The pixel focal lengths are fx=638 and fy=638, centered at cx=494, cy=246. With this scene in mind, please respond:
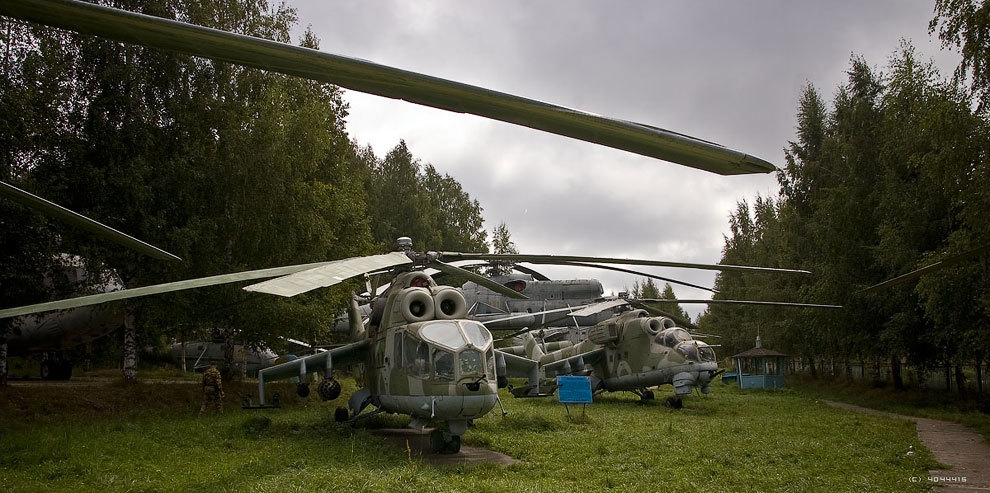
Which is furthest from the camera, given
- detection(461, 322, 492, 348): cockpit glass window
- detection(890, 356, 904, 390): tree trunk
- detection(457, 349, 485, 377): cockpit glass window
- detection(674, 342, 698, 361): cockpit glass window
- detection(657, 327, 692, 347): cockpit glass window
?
detection(890, 356, 904, 390): tree trunk

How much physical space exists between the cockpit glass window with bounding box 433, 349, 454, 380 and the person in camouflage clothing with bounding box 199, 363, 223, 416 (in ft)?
25.7

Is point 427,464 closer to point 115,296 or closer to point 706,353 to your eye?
point 115,296

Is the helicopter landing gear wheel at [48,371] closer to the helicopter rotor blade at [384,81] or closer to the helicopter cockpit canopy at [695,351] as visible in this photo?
the helicopter cockpit canopy at [695,351]


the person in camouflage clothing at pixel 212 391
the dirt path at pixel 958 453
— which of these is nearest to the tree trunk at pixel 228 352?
the person in camouflage clothing at pixel 212 391

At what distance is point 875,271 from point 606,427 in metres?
14.3

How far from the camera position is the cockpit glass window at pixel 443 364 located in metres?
10.1

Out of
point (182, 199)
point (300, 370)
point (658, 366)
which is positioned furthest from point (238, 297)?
point (658, 366)

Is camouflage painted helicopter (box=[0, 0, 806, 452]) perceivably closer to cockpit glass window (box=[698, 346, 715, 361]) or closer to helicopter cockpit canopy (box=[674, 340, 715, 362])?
helicopter cockpit canopy (box=[674, 340, 715, 362])

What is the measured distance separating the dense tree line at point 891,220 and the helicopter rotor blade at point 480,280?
22.0 feet

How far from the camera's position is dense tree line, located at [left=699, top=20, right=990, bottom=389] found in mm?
14125

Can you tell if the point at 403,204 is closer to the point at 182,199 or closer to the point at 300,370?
the point at 182,199

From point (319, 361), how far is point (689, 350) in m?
10.5

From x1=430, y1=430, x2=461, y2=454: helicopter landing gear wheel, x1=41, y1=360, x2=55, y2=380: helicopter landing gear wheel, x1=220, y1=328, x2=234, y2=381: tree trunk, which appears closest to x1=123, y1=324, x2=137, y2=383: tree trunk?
x1=220, y1=328, x2=234, y2=381: tree trunk

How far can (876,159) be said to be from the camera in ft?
75.6
